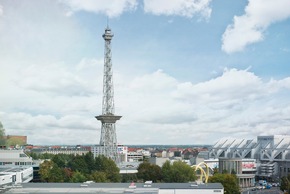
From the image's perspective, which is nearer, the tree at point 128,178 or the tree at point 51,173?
the tree at point 51,173

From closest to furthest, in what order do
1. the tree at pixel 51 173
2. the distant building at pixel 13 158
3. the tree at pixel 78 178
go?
the tree at pixel 78 178 → the tree at pixel 51 173 → the distant building at pixel 13 158

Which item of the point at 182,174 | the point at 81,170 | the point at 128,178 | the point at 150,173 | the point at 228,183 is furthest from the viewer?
the point at 128,178

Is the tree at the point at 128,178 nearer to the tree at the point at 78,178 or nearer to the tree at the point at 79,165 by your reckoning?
the tree at the point at 79,165

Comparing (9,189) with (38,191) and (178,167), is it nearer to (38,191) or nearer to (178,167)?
(38,191)

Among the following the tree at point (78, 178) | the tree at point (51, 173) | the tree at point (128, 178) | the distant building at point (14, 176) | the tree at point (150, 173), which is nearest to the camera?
the distant building at point (14, 176)

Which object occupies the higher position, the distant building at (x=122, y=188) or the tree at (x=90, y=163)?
the tree at (x=90, y=163)

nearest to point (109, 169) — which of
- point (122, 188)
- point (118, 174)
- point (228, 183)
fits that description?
point (118, 174)

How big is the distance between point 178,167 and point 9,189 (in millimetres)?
19094

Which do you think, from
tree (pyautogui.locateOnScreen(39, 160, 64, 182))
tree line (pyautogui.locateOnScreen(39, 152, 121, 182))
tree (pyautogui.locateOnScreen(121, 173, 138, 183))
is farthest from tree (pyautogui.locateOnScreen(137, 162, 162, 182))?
tree (pyautogui.locateOnScreen(39, 160, 64, 182))

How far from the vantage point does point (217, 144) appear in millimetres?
93375

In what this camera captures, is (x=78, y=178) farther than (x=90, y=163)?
No

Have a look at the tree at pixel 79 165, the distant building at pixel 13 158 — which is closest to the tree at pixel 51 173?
the tree at pixel 79 165

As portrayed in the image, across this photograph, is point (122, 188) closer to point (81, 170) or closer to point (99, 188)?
point (99, 188)

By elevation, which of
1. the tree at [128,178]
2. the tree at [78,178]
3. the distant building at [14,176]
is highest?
the distant building at [14,176]
